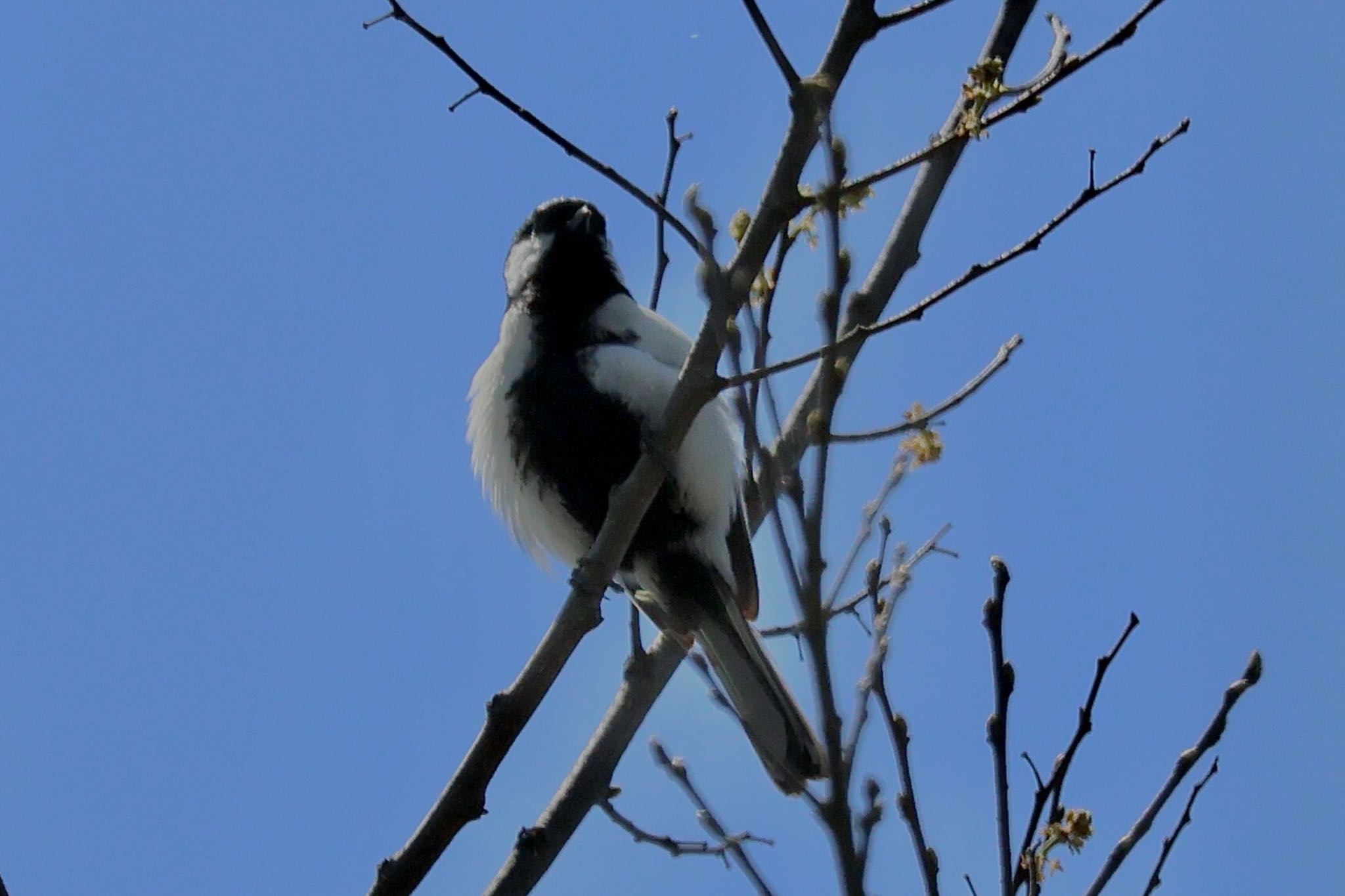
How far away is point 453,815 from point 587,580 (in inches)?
18.5

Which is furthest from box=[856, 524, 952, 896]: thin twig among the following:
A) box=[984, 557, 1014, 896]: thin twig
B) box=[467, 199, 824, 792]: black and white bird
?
box=[467, 199, 824, 792]: black and white bird

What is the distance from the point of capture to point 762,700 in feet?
10.2

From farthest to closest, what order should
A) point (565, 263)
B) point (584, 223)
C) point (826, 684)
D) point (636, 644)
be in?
point (584, 223) < point (565, 263) < point (636, 644) < point (826, 684)

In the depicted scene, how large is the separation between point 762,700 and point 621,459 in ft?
2.26

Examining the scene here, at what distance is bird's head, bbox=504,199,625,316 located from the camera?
12.1ft

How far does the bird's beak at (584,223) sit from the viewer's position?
3893mm

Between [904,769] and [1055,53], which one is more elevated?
[1055,53]

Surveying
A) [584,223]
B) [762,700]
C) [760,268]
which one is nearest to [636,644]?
[762,700]

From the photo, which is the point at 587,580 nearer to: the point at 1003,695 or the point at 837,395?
the point at 837,395

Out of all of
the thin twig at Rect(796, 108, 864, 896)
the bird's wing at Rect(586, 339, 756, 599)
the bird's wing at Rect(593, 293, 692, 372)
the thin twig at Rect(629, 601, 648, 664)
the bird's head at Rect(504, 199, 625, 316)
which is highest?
the bird's head at Rect(504, 199, 625, 316)

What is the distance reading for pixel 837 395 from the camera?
218 centimetres

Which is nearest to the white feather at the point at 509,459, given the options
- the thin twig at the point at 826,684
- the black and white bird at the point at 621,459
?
the black and white bird at the point at 621,459

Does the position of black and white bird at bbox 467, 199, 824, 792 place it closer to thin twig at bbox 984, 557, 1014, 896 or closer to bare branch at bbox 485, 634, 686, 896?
bare branch at bbox 485, 634, 686, 896

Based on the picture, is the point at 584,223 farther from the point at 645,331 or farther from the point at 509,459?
the point at 509,459
